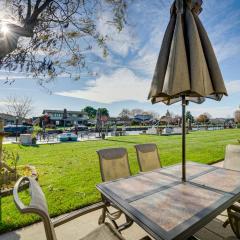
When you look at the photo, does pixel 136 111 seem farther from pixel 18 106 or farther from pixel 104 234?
pixel 104 234

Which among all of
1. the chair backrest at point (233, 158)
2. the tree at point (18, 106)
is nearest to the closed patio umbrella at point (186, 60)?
the chair backrest at point (233, 158)

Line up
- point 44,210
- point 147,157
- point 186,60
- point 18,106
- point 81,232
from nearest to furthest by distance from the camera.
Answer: point 44,210, point 186,60, point 81,232, point 147,157, point 18,106

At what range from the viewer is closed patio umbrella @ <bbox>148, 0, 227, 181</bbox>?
219 cm

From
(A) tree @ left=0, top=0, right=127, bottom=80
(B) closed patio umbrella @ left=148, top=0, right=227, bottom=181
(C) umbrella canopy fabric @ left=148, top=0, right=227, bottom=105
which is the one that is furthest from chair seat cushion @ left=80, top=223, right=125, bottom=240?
(A) tree @ left=0, top=0, right=127, bottom=80

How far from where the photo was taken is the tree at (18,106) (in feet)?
125

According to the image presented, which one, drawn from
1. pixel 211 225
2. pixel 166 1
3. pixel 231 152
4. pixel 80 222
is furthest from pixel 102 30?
pixel 211 225

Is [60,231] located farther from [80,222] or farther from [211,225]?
[211,225]

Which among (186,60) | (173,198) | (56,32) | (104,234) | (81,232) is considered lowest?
(81,232)

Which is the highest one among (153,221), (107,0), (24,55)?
(107,0)

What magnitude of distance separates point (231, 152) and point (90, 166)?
5.44m

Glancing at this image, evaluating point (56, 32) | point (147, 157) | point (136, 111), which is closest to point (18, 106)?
point (56, 32)

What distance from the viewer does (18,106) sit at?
38719mm

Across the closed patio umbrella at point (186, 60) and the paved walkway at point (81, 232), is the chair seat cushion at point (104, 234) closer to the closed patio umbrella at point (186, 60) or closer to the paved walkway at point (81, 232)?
the paved walkway at point (81, 232)

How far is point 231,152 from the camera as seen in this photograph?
3.98 m
